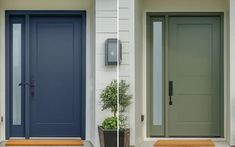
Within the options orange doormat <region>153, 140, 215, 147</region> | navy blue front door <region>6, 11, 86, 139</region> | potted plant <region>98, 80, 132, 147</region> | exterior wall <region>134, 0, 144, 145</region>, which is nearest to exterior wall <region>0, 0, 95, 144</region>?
navy blue front door <region>6, 11, 86, 139</region>

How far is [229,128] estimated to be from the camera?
515 centimetres

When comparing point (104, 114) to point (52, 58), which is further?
point (52, 58)

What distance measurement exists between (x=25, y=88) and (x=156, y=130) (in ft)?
5.48

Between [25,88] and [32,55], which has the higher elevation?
[32,55]

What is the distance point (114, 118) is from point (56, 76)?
1.22 meters

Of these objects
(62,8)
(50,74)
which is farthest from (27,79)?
(62,8)

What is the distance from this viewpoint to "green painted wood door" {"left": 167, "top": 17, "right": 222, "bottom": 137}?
4918mm

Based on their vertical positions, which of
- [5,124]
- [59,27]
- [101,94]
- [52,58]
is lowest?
[5,124]

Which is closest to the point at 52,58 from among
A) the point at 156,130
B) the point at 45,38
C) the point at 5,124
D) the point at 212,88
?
the point at 45,38

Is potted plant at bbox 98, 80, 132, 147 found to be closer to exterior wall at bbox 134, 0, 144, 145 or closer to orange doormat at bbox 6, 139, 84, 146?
exterior wall at bbox 134, 0, 144, 145

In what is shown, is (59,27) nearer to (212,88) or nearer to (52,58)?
(52,58)

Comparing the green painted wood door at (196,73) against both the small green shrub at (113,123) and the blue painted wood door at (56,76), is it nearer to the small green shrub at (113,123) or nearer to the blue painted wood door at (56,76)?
the small green shrub at (113,123)

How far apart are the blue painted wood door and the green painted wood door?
119cm

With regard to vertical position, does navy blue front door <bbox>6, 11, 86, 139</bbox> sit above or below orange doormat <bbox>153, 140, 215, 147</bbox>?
above
